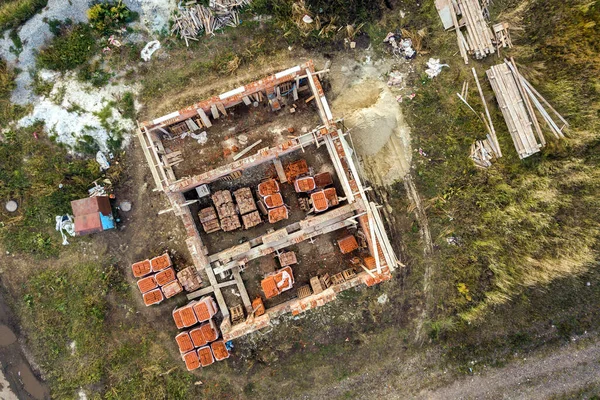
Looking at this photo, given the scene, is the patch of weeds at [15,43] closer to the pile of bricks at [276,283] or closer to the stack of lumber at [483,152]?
the pile of bricks at [276,283]

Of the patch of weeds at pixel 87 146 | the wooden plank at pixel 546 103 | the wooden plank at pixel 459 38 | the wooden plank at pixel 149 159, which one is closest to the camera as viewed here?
the wooden plank at pixel 149 159

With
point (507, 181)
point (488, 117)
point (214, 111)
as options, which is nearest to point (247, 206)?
point (214, 111)

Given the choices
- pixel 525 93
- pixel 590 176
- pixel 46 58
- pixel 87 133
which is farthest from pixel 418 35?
pixel 46 58

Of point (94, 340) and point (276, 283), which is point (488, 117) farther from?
point (94, 340)

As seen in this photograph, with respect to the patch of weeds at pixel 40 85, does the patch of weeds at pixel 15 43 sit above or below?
above

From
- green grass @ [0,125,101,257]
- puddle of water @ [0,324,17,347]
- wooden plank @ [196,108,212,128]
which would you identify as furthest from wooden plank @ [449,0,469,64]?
puddle of water @ [0,324,17,347]

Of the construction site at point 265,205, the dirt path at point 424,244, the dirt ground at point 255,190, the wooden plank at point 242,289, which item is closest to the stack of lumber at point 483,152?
the dirt path at point 424,244
